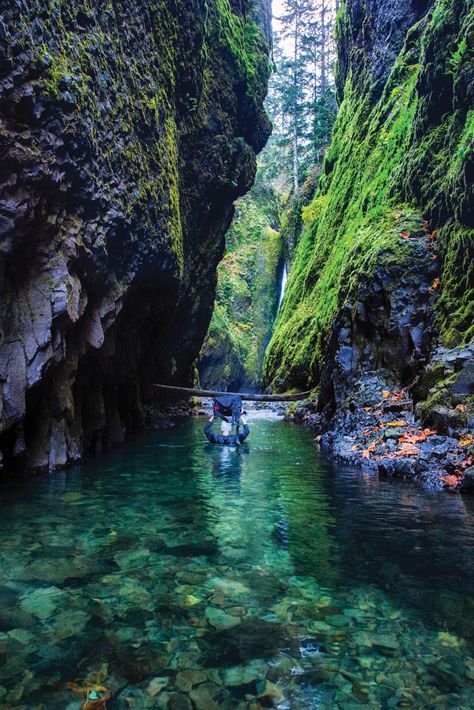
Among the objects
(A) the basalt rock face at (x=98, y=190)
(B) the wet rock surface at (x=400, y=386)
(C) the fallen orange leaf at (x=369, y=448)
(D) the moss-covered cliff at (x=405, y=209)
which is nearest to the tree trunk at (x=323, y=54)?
(D) the moss-covered cliff at (x=405, y=209)

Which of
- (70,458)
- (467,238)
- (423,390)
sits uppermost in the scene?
(467,238)

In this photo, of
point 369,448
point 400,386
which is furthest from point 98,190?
point 400,386

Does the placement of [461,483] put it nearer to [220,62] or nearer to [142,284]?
[142,284]

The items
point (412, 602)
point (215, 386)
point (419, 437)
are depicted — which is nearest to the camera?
point (412, 602)

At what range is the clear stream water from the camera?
117 inches

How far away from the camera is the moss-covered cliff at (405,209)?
12344 mm

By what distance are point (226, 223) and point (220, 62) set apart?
6.51m

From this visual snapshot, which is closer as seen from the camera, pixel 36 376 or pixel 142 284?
pixel 36 376

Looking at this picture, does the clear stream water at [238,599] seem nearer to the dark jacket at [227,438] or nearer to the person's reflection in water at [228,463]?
the person's reflection in water at [228,463]

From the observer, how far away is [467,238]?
11.6m

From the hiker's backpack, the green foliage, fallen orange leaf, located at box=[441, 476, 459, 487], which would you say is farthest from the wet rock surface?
the green foliage

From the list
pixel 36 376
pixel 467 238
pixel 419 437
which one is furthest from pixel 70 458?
pixel 467 238

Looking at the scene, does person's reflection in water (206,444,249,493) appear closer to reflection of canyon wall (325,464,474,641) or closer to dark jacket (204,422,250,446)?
dark jacket (204,422,250,446)

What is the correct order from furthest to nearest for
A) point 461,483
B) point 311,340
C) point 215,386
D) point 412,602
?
1. point 215,386
2. point 311,340
3. point 461,483
4. point 412,602
